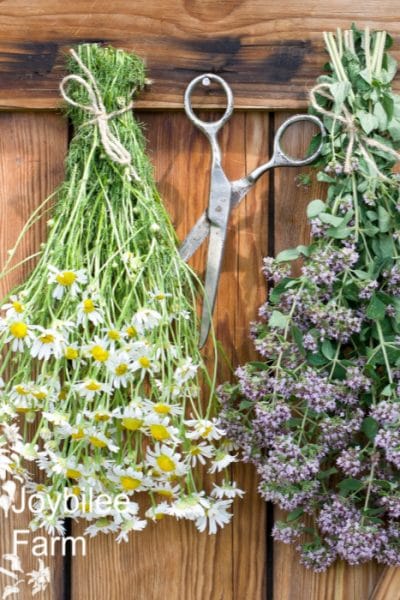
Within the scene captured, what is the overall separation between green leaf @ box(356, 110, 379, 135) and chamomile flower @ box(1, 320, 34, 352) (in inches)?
19.7

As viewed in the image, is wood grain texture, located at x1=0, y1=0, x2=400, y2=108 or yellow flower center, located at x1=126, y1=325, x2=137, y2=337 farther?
wood grain texture, located at x1=0, y1=0, x2=400, y2=108

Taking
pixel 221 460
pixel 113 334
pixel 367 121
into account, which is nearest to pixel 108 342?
pixel 113 334

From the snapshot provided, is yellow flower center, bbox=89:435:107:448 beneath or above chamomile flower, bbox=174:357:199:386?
beneath

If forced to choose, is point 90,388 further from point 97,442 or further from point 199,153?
point 199,153

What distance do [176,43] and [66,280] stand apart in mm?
396

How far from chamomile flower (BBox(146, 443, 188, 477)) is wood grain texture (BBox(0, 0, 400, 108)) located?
486 millimetres

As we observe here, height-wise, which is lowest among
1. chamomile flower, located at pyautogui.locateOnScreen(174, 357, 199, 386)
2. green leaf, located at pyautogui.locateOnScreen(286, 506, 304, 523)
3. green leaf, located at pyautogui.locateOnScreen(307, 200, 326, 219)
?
green leaf, located at pyautogui.locateOnScreen(286, 506, 304, 523)

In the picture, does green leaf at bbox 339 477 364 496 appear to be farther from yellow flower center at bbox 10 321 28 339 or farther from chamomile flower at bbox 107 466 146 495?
yellow flower center at bbox 10 321 28 339

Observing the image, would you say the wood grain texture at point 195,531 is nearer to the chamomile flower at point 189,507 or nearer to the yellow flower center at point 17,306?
the chamomile flower at point 189,507

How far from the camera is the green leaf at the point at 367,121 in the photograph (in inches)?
47.9

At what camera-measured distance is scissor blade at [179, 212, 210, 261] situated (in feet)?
4.12

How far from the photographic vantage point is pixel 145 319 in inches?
45.8

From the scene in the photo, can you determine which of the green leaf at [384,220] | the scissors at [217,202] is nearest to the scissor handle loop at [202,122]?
the scissors at [217,202]

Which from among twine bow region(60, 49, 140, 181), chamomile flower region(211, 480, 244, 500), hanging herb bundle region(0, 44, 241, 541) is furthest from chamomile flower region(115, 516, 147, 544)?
twine bow region(60, 49, 140, 181)
